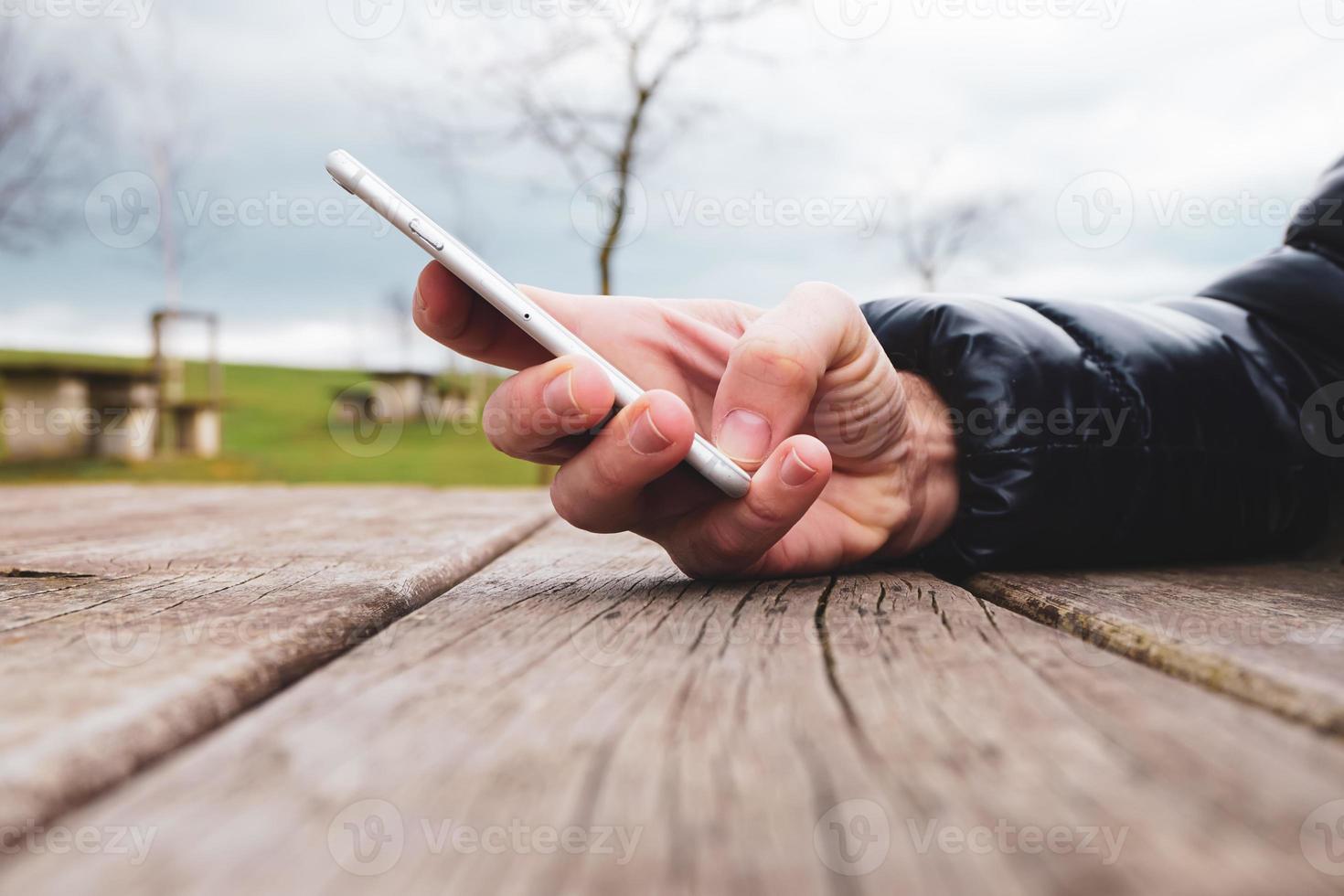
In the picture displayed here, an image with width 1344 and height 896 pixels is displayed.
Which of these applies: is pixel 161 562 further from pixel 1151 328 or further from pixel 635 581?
pixel 1151 328

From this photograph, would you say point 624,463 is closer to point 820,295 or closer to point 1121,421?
point 820,295

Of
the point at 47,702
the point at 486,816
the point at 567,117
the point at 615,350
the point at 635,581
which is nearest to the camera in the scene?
the point at 486,816

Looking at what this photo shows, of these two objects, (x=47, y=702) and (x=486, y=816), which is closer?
(x=486, y=816)

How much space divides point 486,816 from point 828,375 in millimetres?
764

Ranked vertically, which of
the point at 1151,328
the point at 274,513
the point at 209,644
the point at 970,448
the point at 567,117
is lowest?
the point at 274,513

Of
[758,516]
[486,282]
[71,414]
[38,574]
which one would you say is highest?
[486,282]

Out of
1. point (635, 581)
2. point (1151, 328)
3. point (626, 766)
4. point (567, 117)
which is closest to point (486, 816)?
point (626, 766)

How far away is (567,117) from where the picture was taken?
6629 mm

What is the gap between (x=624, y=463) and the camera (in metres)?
0.85

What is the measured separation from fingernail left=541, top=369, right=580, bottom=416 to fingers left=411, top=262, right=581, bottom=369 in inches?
6.9

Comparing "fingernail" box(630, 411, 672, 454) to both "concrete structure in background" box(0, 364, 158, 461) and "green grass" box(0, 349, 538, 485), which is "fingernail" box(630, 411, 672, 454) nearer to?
"green grass" box(0, 349, 538, 485)

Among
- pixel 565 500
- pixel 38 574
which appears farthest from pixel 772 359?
pixel 38 574

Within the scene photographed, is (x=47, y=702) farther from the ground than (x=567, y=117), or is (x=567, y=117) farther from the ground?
(x=567, y=117)

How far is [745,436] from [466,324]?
1.12ft
